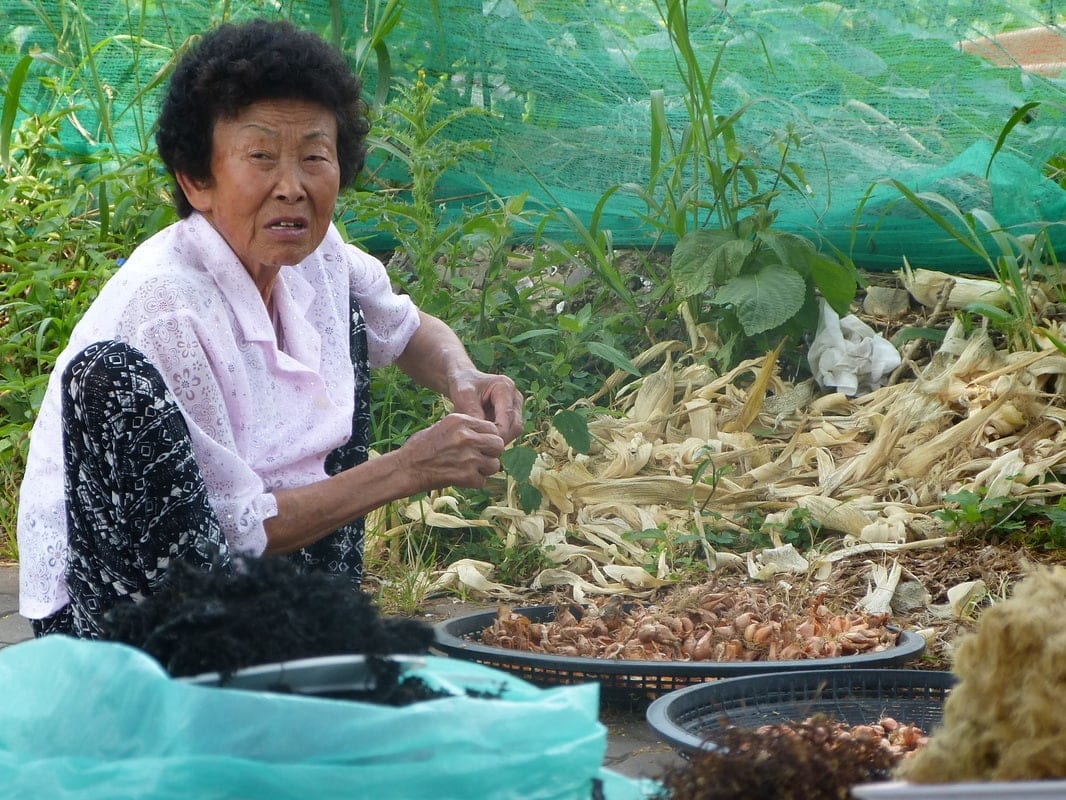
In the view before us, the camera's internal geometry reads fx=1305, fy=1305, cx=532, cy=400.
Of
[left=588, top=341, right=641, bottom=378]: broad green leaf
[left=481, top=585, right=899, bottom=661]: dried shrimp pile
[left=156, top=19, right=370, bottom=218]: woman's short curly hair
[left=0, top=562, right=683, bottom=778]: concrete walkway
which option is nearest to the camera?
[left=156, top=19, right=370, bottom=218]: woman's short curly hair

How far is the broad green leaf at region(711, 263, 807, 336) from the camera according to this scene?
393cm

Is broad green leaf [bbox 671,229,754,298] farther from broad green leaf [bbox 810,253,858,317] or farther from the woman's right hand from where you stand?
the woman's right hand

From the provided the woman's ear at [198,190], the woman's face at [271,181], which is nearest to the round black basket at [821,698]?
the woman's face at [271,181]

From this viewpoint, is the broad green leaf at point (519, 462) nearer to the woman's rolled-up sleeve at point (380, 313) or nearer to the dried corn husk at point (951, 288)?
the woman's rolled-up sleeve at point (380, 313)

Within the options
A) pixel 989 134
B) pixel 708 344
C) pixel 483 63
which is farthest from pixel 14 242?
pixel 989 134

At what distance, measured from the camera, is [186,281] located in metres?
2.18

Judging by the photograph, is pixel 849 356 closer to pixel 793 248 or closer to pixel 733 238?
pixel 793 248

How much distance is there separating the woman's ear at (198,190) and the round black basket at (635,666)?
94 cm

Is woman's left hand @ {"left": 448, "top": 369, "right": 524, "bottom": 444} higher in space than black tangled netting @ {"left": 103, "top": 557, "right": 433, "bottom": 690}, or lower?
higher

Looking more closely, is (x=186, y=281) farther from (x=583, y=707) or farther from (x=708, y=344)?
(x=708, y=344)

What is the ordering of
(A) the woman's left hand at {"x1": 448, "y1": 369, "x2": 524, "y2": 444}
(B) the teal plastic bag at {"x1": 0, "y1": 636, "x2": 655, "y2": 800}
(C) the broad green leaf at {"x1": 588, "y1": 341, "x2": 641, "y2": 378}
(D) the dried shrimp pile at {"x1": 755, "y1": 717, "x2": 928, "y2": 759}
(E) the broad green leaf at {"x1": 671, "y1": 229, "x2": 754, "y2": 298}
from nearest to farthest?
(B) the teal plastic bag at {"x1": 0, "y1": 636, "x2": 655, "y2": 800}
(D) the dried shrimp pile at {"x1": 755, "y1": 717, "x2": 928, "y2": 759}
(A) the woman's left hand at {"x1": 448, "y1": 369, "x2": 524, "y2": 444}
(C) the broad green leaf at {"x1": 588, "y1": 341, "x2": 641, "y2": 378}
(E) the broad green leaf at {"x1": 671, "y1": 229, "x2": 754, "y2": 298}

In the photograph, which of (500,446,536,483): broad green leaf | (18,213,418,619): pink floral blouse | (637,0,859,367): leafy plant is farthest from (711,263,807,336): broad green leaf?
(18,213,418,619): pink floral blouse

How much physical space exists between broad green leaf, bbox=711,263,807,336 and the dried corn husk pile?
Answer: 19 centimetres

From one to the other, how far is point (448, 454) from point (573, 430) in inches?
51.1
